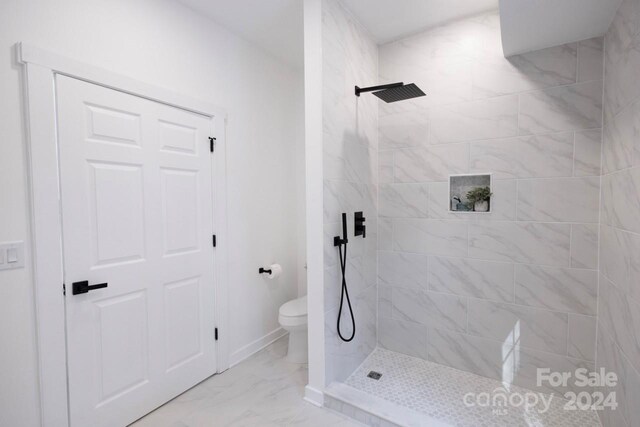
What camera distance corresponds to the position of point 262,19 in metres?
2.27

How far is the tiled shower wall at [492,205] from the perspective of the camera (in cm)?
195

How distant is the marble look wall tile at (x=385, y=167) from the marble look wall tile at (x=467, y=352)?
1.25 m

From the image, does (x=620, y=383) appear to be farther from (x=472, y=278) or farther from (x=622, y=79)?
(x=622, y=79)

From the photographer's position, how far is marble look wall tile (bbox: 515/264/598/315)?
1.94 metres

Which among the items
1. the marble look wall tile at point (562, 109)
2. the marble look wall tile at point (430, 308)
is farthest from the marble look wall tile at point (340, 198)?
the marble look wall tile at point (562, 109)

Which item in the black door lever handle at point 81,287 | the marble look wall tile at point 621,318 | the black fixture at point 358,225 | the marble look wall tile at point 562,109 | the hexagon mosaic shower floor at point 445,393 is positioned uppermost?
the marble look wall tile at point 562,109

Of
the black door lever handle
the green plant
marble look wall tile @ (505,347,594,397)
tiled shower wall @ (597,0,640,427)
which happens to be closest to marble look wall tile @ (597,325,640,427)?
tiled shower wall @ (597,0,640,427)

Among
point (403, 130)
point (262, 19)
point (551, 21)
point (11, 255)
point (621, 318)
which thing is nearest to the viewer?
point (11, 255)

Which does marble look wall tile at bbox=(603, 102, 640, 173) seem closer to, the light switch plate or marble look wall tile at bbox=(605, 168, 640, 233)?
marble look wall tile at bbox=(605, 168, 640, 233)

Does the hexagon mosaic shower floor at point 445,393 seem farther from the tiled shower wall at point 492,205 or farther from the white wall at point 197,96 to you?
the white wall at point 197,96

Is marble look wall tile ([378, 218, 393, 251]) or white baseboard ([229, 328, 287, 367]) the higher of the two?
marble look wall tile ([378, 218, 393, 251])

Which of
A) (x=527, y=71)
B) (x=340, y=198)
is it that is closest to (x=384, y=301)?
(x=340, y=198)

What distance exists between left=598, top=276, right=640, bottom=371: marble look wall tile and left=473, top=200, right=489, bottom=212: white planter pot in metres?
0.74

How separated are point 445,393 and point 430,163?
63.5 inches
